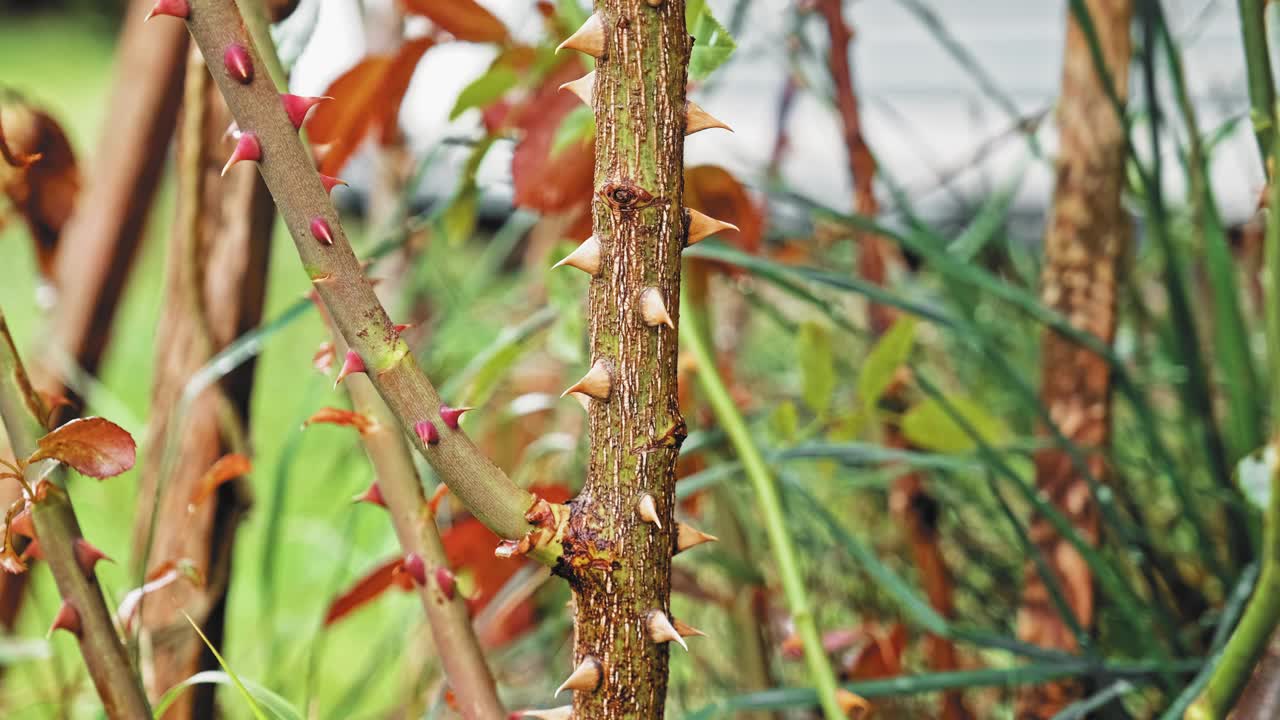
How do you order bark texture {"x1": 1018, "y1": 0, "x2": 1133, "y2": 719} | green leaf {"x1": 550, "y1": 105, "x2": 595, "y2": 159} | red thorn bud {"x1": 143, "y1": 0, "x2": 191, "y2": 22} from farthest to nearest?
bark texture {"x1": 1018, "y1": 0, "x2": 1133, "y2": 719} < green leaf {"x1": 550, "y1": 105, "x2": 595, "y2": 159} < red thorn bud {"x1": 143, "y1": 0, "x2": 191, "y2": 22}

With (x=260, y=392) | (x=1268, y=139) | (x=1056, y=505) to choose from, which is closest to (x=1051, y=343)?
(x=1056, y=505)

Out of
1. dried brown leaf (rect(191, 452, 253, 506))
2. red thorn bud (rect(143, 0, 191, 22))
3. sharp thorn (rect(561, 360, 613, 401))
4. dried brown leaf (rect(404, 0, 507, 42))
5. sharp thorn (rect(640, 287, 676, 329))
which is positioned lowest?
dried brown leaf (rect(191, 452, 253, 506))

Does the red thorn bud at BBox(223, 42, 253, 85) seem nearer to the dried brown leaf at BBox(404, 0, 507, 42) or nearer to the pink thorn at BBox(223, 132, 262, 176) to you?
the pink thorn at BBox(223, 132, 262, 176)

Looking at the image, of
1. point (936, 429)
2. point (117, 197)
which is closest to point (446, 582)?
point (936, 429)

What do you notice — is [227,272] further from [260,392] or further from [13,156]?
[260,392]

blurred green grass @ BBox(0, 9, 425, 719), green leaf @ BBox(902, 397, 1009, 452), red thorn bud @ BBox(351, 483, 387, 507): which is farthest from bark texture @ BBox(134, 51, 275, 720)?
green leaf @ BBox(902, 397, 1009, 452)

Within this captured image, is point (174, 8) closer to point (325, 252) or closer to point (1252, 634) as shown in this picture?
point (325, 252)
